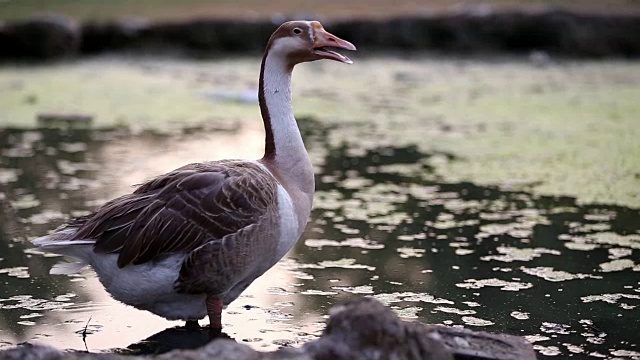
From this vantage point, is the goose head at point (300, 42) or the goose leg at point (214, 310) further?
the goose head at point (300, 42)

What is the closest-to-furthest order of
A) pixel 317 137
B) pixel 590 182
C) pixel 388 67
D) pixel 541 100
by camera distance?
1. pixel 590 182
2. pixel 317 137
3. pixel 541 100
4. pixel 388 67

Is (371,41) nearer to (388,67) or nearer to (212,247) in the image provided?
(388,67)

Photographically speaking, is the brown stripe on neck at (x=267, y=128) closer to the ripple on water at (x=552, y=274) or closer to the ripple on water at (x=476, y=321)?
the ripple on water at (x=476, y=321)

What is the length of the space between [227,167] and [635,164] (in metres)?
3.67

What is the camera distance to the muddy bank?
11.2 m

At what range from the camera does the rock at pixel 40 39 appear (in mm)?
11328

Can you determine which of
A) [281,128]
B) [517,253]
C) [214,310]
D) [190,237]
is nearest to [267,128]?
[281,128]

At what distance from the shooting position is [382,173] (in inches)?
255

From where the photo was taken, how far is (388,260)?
467cm

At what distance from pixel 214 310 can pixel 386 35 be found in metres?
8.25

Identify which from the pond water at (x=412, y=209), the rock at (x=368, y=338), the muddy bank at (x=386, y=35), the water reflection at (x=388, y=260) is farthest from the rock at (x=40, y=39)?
the rock at (x=368, y=338)

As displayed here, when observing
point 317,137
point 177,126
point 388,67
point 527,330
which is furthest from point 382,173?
point 388,67

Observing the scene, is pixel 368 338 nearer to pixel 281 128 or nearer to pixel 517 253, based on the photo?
pixel 281 128

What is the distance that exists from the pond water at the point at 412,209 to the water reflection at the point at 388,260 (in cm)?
1
